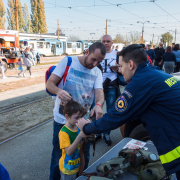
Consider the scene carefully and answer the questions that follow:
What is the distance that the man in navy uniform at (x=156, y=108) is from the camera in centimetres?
140

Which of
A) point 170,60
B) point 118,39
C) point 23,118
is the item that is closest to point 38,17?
point 118,39

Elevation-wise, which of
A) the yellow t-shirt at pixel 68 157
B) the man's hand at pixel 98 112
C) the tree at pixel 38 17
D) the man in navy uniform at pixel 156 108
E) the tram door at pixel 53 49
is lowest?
the yellow t-shirt at pixel 68 157

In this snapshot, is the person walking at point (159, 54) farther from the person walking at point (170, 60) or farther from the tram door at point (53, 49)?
the tram door at point (53, 49)

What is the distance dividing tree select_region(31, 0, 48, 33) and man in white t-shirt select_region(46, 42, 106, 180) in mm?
53629

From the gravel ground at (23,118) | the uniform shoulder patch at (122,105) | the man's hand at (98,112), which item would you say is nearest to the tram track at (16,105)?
the gravel ground at (23,118)

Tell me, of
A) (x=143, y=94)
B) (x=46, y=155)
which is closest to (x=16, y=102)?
(x=46, y=155)

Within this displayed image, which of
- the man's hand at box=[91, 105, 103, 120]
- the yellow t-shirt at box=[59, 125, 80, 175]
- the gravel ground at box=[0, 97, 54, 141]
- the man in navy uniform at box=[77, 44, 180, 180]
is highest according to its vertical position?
the man in navy uniform at box=[77, 44, 180, 180]

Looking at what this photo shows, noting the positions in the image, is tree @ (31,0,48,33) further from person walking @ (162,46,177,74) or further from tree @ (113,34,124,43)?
person walking @ (162,46,177,74)

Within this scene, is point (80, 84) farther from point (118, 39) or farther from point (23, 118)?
point (118, 39)

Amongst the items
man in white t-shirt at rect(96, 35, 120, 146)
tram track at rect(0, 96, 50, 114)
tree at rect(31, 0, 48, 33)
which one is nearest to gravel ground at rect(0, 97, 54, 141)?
tram track at rect(0, 96, 50, 114)

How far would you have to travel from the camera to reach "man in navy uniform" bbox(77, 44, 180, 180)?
4.59ft

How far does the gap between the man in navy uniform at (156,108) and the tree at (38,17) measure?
54.6 metres

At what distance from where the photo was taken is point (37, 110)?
6.19m

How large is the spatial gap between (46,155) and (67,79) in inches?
80.6
